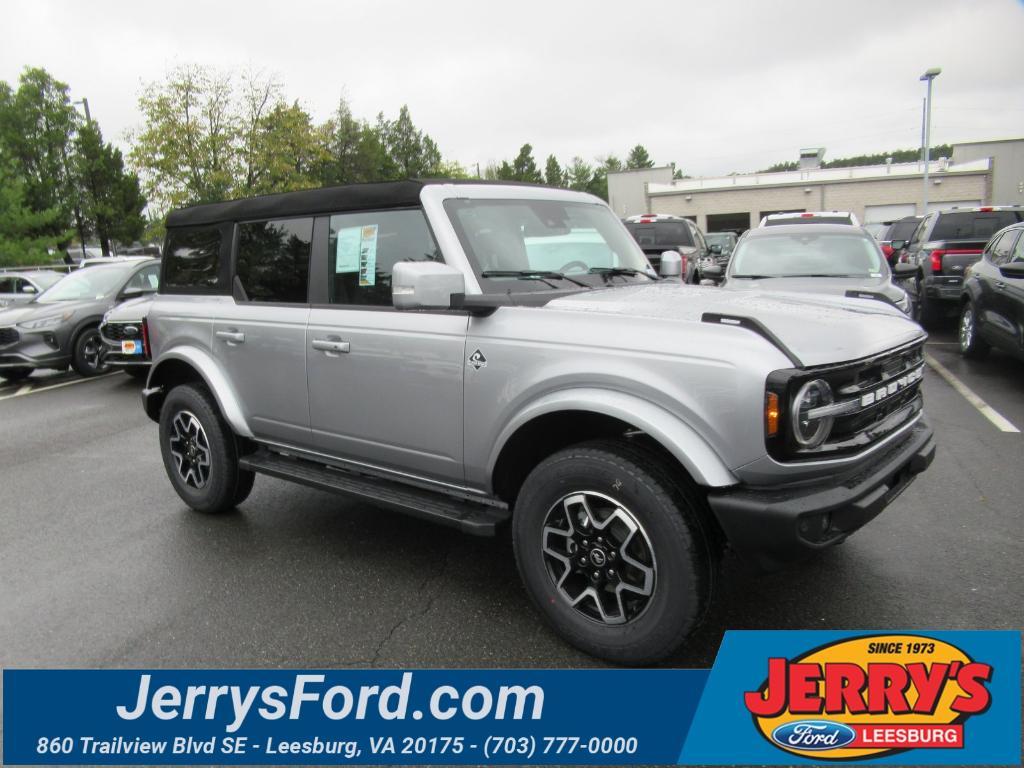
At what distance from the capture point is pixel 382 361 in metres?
3.68

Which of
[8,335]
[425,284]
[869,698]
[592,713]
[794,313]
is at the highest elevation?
[425,284]

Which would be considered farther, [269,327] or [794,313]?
[269,327]

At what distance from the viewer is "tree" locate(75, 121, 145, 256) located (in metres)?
39.0

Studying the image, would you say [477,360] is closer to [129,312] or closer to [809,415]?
[809,415]

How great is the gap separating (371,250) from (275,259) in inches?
33.6

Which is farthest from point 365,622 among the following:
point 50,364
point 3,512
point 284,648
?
point 50,364

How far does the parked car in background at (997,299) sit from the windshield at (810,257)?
128cm

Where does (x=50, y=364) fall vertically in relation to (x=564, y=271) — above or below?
below

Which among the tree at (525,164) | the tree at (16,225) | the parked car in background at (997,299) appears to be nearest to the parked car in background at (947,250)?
the parked car in background at (997,299)

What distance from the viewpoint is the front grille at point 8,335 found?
11.1 metres

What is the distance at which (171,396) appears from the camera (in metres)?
4.94

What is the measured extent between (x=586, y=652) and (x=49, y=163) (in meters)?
46.9

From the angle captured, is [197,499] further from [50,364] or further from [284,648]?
[50,364]

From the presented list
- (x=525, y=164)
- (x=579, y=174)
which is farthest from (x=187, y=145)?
(x=579, y=174)
